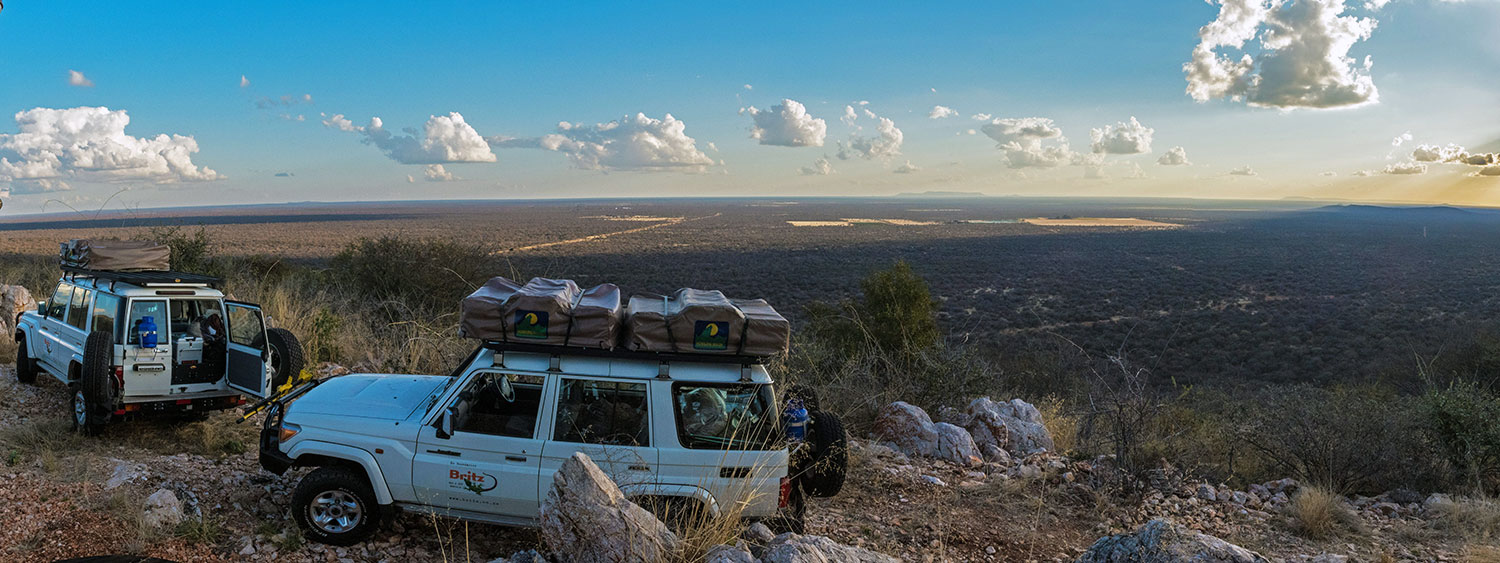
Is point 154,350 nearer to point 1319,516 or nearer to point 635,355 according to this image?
point 635,355

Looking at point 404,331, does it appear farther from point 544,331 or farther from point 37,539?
point 544,331

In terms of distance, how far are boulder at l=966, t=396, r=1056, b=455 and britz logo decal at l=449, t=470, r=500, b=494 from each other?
594cm

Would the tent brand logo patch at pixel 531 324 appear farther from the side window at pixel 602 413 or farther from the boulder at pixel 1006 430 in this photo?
the boulder at pixel 1006 430

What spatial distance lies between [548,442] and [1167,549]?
3.81 meters

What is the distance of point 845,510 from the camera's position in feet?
22.7

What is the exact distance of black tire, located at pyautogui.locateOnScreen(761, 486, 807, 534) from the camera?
566 centimetres

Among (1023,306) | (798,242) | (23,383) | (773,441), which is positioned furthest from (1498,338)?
(798,242)

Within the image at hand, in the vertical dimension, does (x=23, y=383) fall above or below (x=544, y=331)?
below

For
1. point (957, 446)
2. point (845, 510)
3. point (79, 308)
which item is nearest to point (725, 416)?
point (845, 510)

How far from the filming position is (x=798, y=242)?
296 feet

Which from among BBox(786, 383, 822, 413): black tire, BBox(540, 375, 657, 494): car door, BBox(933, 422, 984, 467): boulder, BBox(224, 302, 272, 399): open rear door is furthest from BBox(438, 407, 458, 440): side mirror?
BBox(933, 422, 984, 467): boulder

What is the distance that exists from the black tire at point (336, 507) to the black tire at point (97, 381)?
3.54m

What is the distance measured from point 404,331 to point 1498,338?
31025 mm

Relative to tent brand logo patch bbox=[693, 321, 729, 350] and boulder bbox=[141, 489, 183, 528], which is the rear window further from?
boulder bbox=[141, 489, 183, 528]
